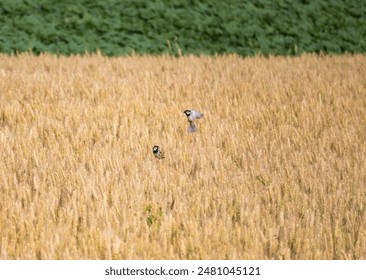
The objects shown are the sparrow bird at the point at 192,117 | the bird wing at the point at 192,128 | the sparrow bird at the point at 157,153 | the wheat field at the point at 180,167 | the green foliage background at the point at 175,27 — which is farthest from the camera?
the green foliage background at the point at 175,27

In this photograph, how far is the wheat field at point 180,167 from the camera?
3254mm

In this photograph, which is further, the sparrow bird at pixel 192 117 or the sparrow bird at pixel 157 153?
the sparrow bird at pixel 192 117

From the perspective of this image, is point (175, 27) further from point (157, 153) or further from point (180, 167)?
point (180, 167)

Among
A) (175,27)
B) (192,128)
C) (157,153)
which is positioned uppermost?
(175,27)

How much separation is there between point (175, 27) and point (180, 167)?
8.13 metres

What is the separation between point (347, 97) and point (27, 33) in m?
7.05

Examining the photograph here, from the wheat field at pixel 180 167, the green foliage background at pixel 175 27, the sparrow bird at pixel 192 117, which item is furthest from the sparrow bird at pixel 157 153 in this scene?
the green foliage background at pixel 175 27

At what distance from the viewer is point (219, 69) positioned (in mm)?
9086

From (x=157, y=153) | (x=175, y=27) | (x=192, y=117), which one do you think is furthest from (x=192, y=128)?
(x=175, y=27)

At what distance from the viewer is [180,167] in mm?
4602

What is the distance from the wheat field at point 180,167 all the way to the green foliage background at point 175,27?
10.6ft

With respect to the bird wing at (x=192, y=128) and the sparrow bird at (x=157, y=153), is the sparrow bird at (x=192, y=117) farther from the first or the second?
the sparrow bird at (x=157, y=153)

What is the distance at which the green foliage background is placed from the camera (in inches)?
450

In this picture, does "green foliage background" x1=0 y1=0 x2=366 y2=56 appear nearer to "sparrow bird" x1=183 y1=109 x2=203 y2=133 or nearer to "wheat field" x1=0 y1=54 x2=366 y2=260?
"wheat field" x1=0 y1=54 x2=366 y2=260
